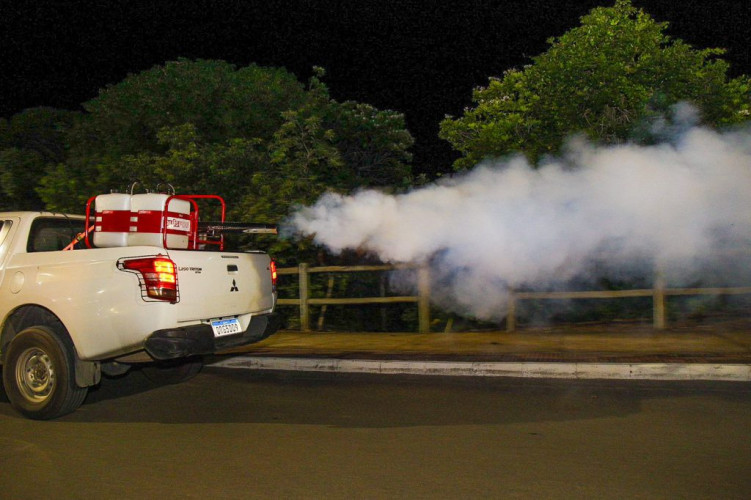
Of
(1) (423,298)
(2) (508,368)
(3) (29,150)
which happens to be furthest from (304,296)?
(3) (29,150)

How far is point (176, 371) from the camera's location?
8617mm

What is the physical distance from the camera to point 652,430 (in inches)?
237

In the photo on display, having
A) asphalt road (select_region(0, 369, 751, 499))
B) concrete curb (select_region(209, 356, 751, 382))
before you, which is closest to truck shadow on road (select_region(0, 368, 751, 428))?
asphalt road (select_region(0, 369, 751, 499))

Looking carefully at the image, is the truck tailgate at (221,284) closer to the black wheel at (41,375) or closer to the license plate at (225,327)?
the license plate at (225,327)

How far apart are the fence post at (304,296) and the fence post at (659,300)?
18.4ft

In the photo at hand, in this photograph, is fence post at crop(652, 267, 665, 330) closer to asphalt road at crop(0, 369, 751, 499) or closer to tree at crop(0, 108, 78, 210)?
asphalt road at crop(0, 369, 751, 499)

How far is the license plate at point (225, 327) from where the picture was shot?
7.03 metres

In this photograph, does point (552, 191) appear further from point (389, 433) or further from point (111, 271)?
point (111, 271)

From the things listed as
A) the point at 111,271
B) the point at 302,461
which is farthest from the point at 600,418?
the point at 111,271

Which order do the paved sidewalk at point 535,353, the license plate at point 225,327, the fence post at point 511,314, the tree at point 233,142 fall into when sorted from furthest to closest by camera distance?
the tree at point 233,142
the fence post at point 511,314
the paved sidewalk at point 535,353
the license plate at point 225,327

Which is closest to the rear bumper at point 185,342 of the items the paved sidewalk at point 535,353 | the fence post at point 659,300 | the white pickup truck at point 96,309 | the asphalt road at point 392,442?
the white pickup truck at point 96,309

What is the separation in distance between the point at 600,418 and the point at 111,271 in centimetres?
431

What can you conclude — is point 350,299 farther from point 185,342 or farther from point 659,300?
point 185,342

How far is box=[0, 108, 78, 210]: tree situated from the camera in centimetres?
1917
